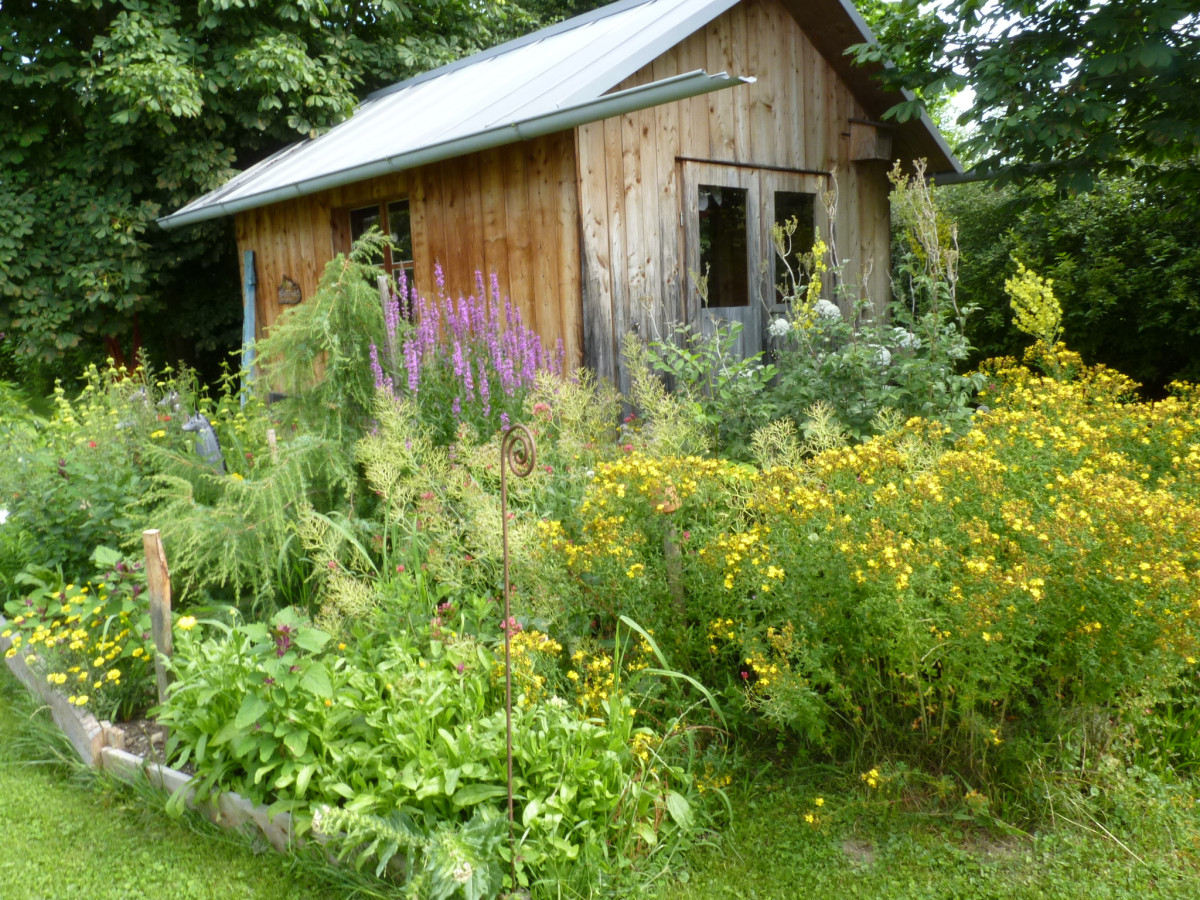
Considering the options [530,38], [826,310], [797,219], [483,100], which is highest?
[530,38]

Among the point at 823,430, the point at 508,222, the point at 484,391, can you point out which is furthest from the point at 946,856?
the point at 508,222

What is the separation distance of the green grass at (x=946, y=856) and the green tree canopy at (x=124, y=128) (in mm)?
9069

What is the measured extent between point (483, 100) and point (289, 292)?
9.88 feet

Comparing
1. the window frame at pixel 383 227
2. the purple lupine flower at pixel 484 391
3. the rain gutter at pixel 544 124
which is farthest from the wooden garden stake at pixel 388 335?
the window frame at pixel 383 227

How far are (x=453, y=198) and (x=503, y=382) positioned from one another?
7.29 feet

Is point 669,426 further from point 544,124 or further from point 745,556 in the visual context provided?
point 544,124

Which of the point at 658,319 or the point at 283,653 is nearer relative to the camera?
the point at 283,653

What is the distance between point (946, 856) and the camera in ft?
8.13

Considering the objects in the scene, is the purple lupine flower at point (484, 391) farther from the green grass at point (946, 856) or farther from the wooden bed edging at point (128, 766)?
the green grass at point (946, 856)

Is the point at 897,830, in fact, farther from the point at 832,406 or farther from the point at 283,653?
the point at 832,406

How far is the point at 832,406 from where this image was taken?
4.73m

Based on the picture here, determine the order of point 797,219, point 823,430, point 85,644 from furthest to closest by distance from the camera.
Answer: point 797,219
point 823,430
point 85,644

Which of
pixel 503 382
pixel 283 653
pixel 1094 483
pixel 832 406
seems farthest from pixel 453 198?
pixel 1094 483

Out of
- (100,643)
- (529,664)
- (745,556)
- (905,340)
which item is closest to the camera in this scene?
(529,664)
